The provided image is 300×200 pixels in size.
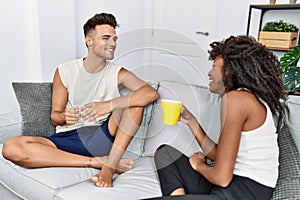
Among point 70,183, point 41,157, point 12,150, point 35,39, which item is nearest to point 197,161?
point 70,183

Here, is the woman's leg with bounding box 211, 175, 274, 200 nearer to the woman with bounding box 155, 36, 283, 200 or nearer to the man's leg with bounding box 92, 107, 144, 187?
the woman with bounding box 155, 36, 283, 200

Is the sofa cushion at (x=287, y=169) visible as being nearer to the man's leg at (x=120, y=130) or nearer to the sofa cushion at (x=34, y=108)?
the man's leg at (x=120, y=130)

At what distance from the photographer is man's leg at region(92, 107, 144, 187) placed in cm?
132

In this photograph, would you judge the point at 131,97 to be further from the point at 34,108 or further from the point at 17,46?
the point at 17,46

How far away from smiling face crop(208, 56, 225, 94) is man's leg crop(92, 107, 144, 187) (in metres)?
0.49

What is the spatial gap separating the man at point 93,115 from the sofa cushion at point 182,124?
11cm

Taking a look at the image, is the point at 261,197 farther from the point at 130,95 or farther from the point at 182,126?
the point at 130,95

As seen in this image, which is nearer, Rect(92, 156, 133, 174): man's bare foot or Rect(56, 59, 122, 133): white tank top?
Rect(92, 156, 133, 174): man's bare foot

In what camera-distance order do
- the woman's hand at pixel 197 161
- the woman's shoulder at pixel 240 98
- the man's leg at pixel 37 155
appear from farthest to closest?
the man's leg at pixel 37 155 < the woman's hand at pixel 197 161 < the woman's shoulder at pixel 240 98

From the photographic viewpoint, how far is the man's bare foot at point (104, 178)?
47.2 inches

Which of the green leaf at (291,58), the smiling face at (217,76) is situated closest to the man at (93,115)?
the smiling face at (217,76)

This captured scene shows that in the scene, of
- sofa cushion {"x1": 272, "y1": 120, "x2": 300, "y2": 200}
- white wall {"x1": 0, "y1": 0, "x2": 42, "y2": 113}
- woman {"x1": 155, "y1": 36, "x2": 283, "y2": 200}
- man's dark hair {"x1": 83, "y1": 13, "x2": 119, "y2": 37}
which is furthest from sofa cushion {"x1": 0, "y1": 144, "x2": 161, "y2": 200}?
white wall {"x1": 0, "y1": 0, "x2": 42, "y2": 113}

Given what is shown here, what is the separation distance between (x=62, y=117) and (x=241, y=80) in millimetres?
1000

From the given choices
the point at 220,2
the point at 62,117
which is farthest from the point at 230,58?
the point at 220,2
